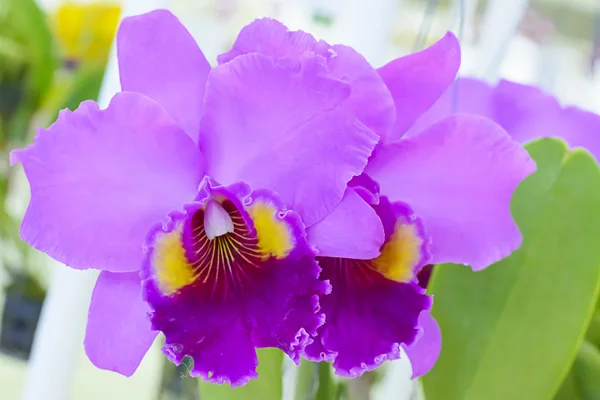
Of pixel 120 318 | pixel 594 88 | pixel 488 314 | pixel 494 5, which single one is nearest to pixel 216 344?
pixel 120 318

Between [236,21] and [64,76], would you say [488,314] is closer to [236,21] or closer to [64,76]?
[64,76]

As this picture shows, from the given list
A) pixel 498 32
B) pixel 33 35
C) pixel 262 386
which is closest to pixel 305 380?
pixel 262 386

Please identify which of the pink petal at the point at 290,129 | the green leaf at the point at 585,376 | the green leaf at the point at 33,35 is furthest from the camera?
the green leaf at the point at 33,35

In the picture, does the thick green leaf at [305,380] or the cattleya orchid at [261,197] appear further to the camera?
the thick green leaf at [305,380]

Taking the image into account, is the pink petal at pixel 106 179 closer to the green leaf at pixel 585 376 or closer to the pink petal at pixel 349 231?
the pink petal at pixel 349 231

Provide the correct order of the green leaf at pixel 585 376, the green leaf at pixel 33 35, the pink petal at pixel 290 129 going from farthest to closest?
1. the green leaf at pixel 33 35
2. the green leaf at pixel 585 376
3. the pink petal at pixel 290 129

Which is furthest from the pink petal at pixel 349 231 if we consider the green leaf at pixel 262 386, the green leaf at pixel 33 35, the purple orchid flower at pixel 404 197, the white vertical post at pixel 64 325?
the green leaf at pixel 33 35
